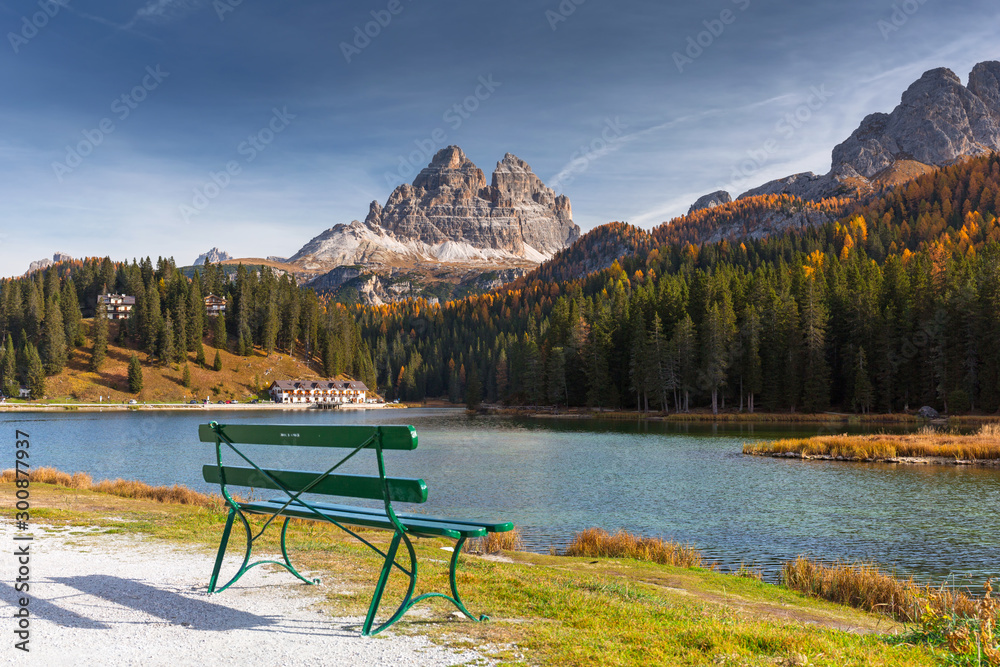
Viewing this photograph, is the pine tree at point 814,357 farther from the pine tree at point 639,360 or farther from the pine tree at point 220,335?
the pine tree at point 220,335

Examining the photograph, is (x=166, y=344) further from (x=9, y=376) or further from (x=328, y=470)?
(x=328, y=470)

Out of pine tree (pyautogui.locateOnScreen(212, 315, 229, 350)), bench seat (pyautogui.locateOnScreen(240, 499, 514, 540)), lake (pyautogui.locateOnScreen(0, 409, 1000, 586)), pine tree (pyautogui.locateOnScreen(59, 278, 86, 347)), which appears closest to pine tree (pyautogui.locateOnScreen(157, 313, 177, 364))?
pine tree (pyautogui.locateOnScreen(59, 278, 86, 347))

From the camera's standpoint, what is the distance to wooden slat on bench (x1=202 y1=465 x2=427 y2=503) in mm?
7014

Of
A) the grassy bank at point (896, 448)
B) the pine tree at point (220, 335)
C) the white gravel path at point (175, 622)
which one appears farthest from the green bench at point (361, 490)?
the pine tree at point (220, 335)

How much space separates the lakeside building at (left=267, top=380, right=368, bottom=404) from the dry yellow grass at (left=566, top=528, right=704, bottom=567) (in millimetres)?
140162

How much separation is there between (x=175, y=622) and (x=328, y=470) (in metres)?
2.30

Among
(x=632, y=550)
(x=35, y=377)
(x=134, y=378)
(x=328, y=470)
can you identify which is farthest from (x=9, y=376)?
(x=328, y=470)

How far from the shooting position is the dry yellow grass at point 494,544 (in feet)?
53.3

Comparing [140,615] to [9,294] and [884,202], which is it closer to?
[9,294]

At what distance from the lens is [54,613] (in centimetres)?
734

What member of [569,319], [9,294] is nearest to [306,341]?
[9,294]

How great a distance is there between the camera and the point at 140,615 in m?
7.43

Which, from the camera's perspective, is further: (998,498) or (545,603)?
(998,498)

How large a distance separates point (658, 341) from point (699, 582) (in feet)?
262
